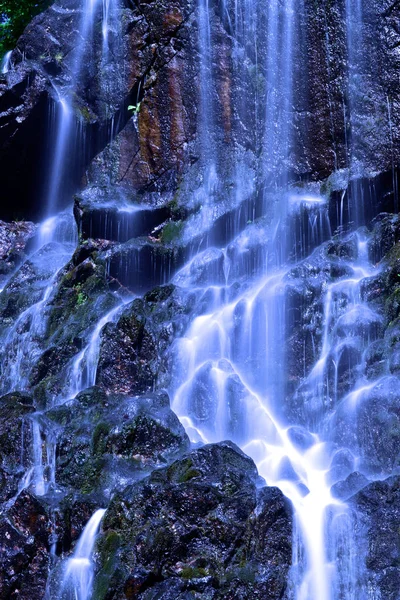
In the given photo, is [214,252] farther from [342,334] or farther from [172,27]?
[172,27]

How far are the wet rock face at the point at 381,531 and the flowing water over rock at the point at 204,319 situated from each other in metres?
0.02

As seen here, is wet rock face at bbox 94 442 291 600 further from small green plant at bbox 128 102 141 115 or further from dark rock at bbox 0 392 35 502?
small green plant at bbox 128 102 141 115

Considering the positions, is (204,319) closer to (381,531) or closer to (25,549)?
(25,549)

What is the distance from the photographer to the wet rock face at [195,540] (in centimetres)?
714

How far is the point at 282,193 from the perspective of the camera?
15672 millimetres

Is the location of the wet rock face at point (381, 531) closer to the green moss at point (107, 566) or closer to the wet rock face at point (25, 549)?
the green moss at point (107, 566)

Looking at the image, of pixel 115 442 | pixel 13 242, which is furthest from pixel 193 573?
pixel 13 242

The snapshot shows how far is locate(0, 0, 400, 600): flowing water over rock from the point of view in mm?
7594

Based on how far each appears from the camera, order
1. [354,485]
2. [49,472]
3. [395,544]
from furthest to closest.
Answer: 1. [49,472]
2. [354,485]
3. [395,544]

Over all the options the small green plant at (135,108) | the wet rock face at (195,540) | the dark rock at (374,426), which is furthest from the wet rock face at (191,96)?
the wet rock face at (195,540)

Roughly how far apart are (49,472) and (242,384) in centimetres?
326

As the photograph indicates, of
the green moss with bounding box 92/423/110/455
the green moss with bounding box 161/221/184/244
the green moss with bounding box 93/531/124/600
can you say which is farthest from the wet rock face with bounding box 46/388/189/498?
the green moss with bounding box 161/221/184/244

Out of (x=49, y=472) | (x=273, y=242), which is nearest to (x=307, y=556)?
(x=49, y=472)

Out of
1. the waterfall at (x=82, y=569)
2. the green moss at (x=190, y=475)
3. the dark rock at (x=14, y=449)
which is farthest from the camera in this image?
the dark rock at (x=14, y=449)
